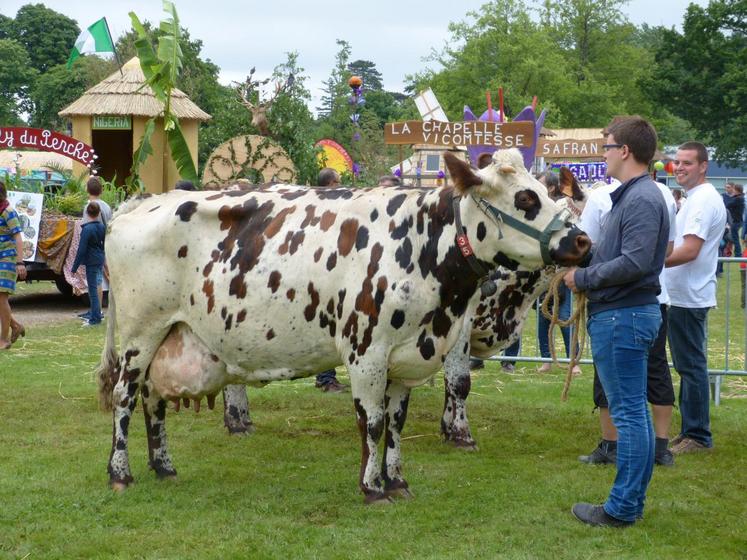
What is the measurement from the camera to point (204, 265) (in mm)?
6555

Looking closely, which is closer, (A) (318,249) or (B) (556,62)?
(A) (318,249)

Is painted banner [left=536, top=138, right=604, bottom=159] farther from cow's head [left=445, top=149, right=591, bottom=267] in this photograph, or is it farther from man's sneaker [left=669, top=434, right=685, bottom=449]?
cow's head [left=445, top=149, right=591, bottom=267]

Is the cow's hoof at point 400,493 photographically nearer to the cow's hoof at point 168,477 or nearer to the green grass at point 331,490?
the green grass at point 331,490

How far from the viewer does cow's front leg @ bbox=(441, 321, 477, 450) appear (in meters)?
7.86

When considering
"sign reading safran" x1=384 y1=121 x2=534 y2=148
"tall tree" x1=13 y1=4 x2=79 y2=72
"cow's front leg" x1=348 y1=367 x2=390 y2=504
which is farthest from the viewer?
"tall tree" x1=13 y1=4 x2=79 y2=72

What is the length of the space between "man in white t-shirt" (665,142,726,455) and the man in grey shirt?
64.3 inches

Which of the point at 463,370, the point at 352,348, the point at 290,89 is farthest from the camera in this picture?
the point at 290,89

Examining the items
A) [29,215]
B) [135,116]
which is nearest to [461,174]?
[29,215]

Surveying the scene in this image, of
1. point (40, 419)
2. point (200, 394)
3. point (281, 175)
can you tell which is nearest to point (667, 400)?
point (200, 394)

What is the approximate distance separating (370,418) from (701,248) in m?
3.01

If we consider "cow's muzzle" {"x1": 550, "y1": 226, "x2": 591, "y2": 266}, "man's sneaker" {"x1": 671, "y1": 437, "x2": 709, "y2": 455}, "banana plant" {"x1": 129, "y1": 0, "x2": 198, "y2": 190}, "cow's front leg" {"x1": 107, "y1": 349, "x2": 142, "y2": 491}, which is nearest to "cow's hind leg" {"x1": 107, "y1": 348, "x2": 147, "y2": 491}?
"cow's front leg" {"x1": 107, "y1": 349, "x2": 142, "y2": 491}

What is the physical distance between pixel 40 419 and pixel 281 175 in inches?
387

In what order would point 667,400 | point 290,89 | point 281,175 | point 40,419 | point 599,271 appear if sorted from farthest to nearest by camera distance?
point 290,89 → point 281,175 → point 40,419 → point 667,400 → point 599,271

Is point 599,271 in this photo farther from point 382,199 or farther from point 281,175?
point 281,175
